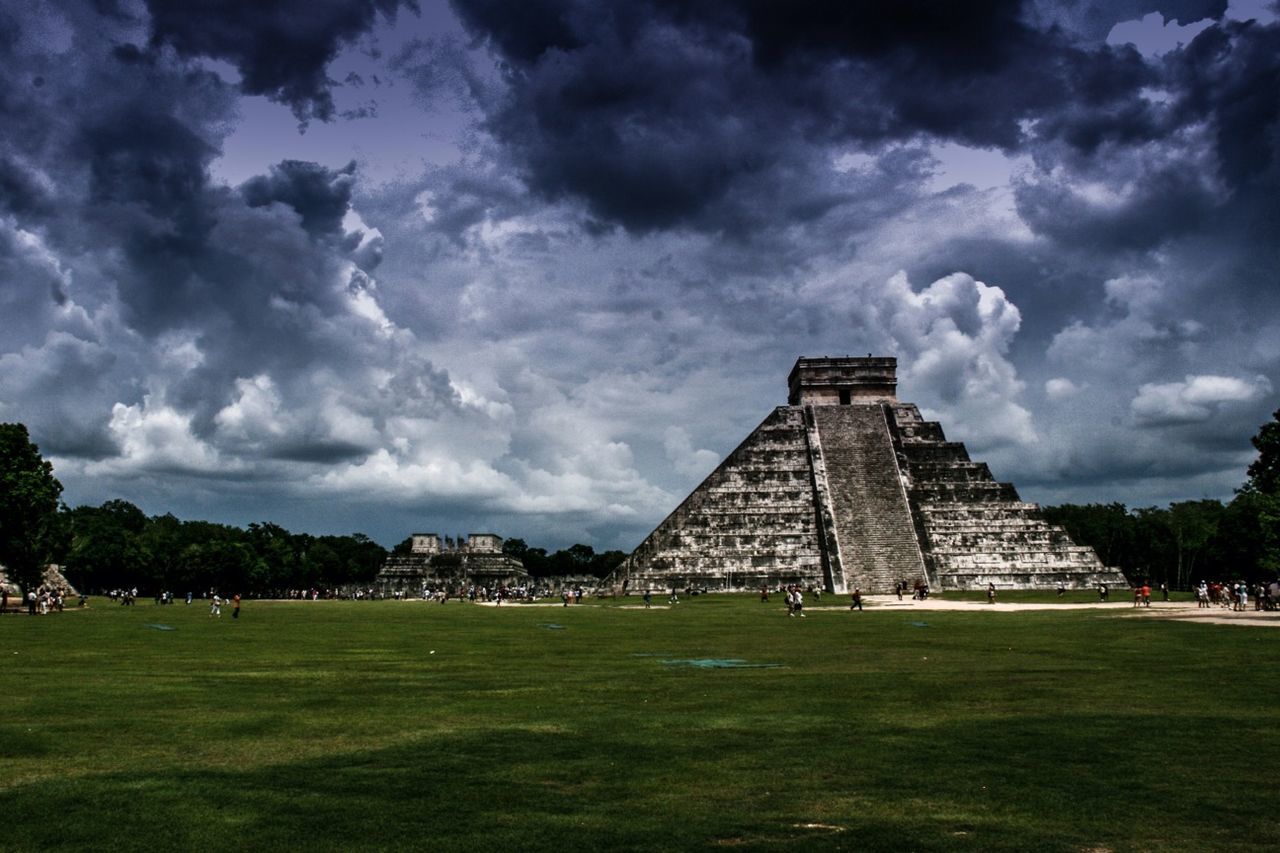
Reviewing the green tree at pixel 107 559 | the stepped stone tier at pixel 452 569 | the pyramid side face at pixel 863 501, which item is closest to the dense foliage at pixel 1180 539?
the pyramid side face at pixel 863 501

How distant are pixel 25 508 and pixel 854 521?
36.9 m

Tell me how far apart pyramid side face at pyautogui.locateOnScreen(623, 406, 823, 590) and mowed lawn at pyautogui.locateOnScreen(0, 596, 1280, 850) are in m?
31.9

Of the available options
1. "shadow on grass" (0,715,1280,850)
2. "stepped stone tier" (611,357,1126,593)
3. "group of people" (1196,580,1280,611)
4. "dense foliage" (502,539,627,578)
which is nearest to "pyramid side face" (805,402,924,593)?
"stepped stone tier" (611,357,1126,593)

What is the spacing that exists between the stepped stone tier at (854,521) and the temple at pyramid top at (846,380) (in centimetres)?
92

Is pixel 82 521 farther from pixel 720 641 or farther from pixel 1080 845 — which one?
pixel 1080 845

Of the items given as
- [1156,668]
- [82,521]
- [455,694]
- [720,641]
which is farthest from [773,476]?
[82,521]

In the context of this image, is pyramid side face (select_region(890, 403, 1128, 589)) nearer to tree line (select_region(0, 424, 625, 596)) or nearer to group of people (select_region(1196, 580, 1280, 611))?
group of people (select_region(1196, 580, 1280, 611))

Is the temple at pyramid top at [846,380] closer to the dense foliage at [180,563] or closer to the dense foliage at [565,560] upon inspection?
the dense foliage at [180,563]

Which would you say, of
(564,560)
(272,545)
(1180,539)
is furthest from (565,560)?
(1180,539)

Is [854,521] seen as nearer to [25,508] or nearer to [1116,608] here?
[1116,608]

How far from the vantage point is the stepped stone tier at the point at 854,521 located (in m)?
46.8

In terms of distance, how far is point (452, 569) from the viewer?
233ft

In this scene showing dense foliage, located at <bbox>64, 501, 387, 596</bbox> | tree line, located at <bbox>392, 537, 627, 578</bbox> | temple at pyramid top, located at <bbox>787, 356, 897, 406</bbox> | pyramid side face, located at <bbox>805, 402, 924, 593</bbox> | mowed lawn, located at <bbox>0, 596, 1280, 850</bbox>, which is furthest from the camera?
tree line, located at <bbox>392, 537, 627, 578</bbox>

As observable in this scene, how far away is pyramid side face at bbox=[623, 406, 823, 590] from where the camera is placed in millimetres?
47875
